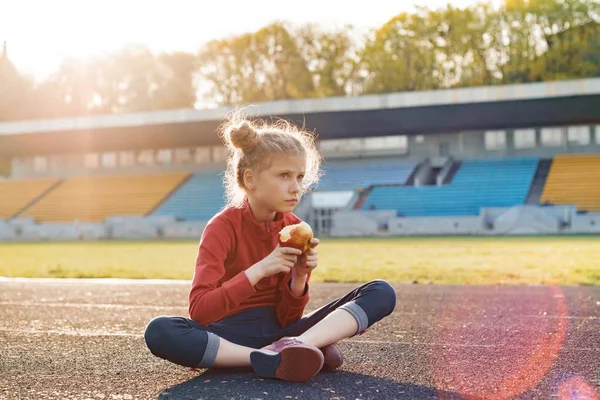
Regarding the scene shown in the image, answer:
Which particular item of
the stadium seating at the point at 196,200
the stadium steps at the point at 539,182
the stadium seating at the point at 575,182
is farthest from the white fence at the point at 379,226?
the stadium steps at the point at 539,182

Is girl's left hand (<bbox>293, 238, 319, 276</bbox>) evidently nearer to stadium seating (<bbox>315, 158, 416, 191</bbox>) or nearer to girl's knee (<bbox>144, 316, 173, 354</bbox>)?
girl's knee (<bbox>144, 316, 173, 354</bbox>)

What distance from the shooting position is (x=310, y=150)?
461 centimetres

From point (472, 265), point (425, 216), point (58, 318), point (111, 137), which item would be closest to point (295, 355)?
point (58, 318)

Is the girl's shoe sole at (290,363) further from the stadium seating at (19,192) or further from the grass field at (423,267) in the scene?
the stadium seating at (19,192)

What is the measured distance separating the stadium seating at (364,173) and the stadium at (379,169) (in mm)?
114

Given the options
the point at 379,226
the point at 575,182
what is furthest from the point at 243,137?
the point at 575,182

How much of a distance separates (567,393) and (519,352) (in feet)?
4.44

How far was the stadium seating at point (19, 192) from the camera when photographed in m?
43.7

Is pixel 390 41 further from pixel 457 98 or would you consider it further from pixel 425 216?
pixel 425 216

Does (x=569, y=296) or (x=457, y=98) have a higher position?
(x=457, y=98)

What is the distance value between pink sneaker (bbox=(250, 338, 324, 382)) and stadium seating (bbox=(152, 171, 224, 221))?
3347 centimetres

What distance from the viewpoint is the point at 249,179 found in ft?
14.5

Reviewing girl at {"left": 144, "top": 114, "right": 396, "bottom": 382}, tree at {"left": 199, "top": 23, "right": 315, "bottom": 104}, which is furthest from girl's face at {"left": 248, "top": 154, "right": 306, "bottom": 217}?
tree at {"left": 199, "top": 23, "right": 315, "bottom": 104}

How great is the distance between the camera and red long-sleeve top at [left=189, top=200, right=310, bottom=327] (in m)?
4.09
